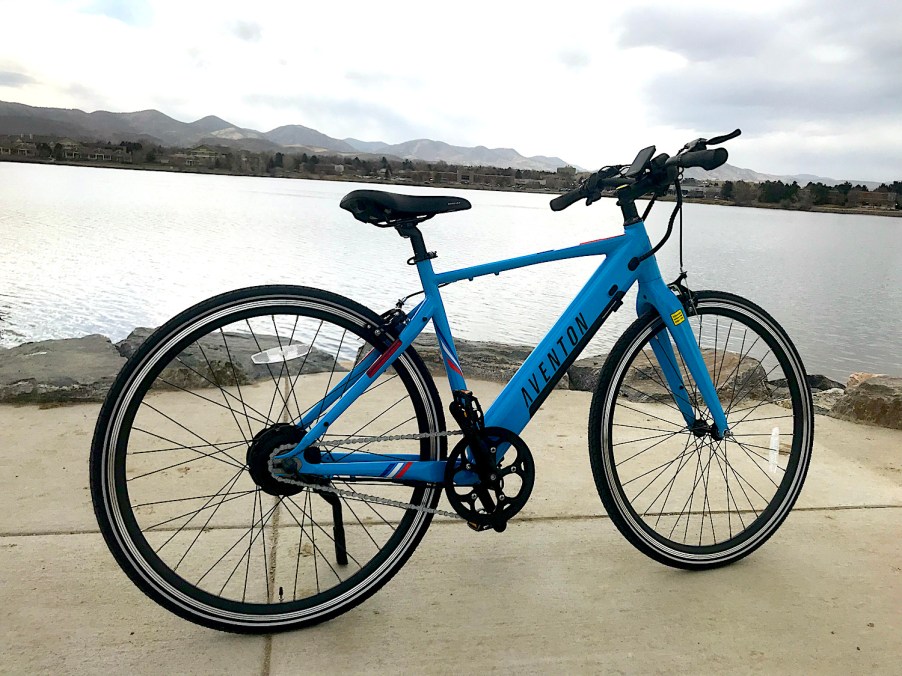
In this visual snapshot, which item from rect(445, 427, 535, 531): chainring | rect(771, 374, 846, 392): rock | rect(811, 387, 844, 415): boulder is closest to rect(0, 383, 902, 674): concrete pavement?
rect(445, 427, 535, 531): chainring

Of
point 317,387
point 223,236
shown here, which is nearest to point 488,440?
point 317,387

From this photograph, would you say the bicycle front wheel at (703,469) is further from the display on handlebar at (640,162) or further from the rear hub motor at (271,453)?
the rear hub motor at (271,453)

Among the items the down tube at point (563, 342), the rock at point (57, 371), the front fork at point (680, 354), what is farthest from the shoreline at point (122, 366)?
the down tube at point (563, 342)

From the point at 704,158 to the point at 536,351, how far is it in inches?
28.7

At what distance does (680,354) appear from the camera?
2.19 m

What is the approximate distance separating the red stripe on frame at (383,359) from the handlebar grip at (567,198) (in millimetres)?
687

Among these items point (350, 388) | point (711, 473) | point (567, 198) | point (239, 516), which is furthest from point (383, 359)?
point (711, 473)

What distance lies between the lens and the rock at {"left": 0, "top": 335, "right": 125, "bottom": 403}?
10.6 feet

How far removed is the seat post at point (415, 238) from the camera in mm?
1770

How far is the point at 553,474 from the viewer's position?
2738mm

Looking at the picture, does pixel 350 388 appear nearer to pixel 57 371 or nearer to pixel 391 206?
pixel 391 206

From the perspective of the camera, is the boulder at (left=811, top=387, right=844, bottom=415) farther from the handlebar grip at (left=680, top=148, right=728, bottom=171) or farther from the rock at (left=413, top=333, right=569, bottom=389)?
the handlebar grip at (left=680, top=148, right=728, bottom=171)

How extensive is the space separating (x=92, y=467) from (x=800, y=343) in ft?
21.9

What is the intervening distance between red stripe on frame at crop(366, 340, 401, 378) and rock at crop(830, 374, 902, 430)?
119 inches
